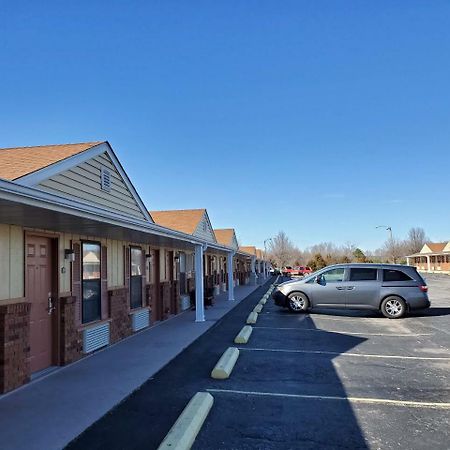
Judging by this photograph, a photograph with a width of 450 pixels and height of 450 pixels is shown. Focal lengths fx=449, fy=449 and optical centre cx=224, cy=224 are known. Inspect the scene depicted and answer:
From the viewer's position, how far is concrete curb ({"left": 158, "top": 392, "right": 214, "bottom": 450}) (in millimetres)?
4016

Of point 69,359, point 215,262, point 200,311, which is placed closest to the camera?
point 69,359

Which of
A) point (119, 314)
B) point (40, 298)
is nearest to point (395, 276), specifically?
point (119, 314)

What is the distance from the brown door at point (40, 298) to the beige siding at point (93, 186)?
1.05 meters

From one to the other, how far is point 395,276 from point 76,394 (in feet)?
36.2

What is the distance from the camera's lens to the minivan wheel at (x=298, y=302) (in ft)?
48.9

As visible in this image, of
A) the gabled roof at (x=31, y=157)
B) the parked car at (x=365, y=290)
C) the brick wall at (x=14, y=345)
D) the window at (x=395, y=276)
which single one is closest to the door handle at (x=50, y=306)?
the brick wall at (x=14, y=345)

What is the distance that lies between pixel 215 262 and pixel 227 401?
20.6 m

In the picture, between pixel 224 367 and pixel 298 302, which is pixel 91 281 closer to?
pixel 224 367

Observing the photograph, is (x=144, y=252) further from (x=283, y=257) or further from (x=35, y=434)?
(x=283, y=257)

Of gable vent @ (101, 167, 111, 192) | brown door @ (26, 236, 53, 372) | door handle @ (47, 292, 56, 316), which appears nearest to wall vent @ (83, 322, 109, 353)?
brown door @ (26, 236, 53, 372)

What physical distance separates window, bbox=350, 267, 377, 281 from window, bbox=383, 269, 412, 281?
33 cm

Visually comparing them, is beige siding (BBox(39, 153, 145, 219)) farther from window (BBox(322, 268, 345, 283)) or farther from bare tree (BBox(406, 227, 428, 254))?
bare tree (BBox(406, 227, 428, 254))

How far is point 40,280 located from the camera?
712cm

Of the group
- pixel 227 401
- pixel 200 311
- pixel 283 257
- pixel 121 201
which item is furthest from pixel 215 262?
pixel 283 257
